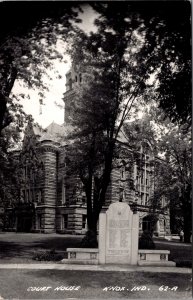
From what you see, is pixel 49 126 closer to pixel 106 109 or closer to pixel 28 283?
pixel 106 109

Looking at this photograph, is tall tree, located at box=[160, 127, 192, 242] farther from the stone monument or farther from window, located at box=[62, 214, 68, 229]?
window, located at box=[62, 214, 68, 229]

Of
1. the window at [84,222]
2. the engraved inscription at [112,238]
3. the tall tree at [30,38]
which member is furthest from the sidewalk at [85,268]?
the tall tree at [30,38]

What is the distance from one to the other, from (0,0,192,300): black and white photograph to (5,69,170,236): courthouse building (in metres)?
0.04

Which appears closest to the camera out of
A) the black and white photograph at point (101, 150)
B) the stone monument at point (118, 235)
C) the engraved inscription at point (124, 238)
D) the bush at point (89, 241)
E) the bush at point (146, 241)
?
the black and white photograph at point (101, 150)

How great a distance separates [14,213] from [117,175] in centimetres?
336

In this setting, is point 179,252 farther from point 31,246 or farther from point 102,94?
point 102,94

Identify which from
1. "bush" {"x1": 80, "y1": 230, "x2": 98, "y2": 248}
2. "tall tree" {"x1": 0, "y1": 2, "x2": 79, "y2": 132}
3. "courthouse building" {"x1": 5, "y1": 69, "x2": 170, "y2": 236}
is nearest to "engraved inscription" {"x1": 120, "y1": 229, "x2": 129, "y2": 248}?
"courthouse building" {"x1": 5, "y1": 69, "x2": 170, "y2": 236}

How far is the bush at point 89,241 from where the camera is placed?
26.8 ft

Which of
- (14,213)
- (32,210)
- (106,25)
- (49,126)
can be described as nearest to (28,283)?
(32,210)

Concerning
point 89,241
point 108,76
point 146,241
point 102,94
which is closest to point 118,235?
point 146,241

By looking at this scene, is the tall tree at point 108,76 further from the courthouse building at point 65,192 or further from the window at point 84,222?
the courthouse building at point 65,192

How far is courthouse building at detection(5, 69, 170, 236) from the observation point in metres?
8.02

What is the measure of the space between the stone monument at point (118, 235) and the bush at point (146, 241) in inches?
8.5

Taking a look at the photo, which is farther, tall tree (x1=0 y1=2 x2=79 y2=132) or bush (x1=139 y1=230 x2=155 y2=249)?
bush (x1=139 y1=230 x2=155 y2=249)
